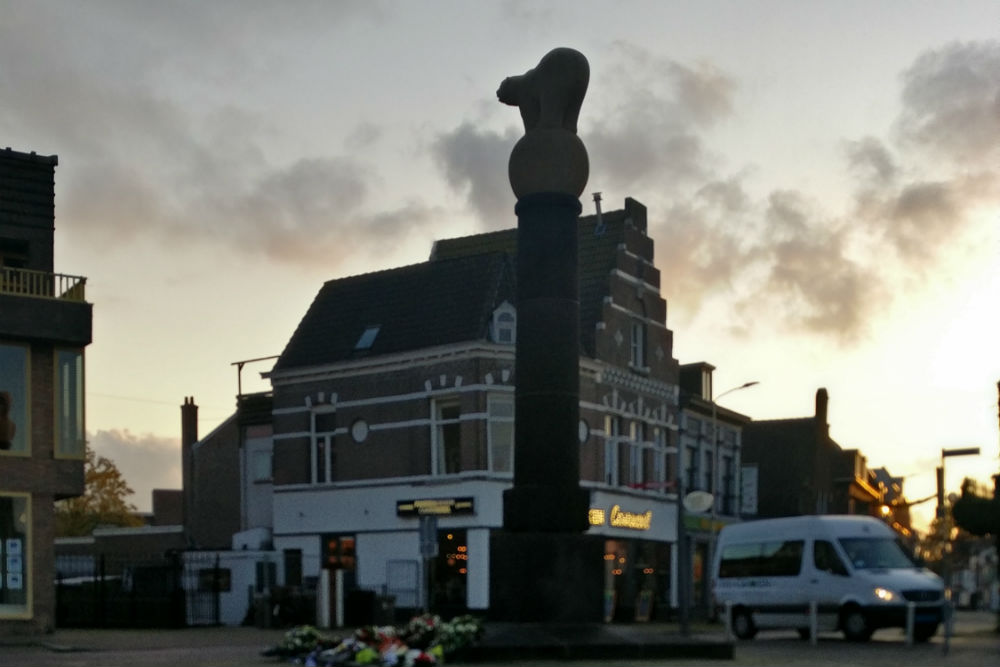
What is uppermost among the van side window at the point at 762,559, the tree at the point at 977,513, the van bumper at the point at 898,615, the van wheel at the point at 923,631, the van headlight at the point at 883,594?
the tree at the point at 977,513

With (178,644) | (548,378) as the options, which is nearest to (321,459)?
(178,644)

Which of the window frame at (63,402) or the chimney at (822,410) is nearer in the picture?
the window frame at (63,402)

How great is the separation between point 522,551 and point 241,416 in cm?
3492

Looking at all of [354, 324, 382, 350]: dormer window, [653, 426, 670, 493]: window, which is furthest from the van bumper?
[354, 324, 382, 350]: dormer window

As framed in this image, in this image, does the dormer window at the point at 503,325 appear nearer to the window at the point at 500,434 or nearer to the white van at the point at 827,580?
the window at the point at 500,434

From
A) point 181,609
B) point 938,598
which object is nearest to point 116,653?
point 181,609

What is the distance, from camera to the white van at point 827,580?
99.3ft

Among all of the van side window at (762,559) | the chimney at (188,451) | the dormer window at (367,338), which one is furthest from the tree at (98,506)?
the van side window at (762,559)

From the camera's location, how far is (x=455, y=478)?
46375 mm

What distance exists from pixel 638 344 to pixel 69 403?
24.5m

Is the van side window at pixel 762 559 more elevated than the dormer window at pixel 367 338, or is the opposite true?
the dormer window at pixel 367 338

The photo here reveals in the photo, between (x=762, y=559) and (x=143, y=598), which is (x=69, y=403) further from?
(x=762, y=559)

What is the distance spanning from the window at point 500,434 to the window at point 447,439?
1.20 metres

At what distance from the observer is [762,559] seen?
33.9m
